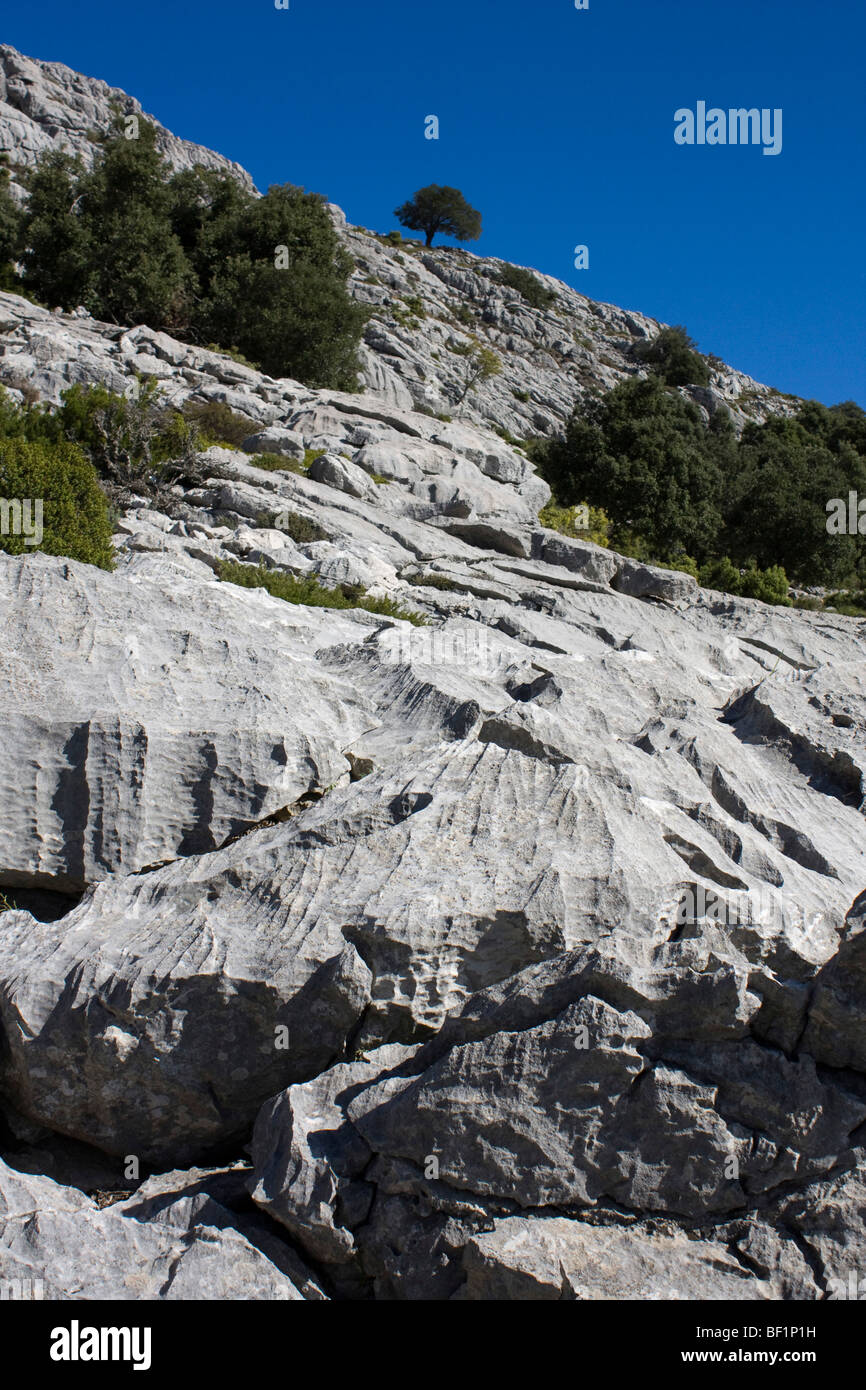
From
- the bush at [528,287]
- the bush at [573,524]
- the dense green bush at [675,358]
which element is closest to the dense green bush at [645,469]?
the bush at [573,524]

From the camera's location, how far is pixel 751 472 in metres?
46.8

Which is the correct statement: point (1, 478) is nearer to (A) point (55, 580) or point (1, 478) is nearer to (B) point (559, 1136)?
(A) point (55, 580)

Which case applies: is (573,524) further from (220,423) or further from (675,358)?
(675,358)

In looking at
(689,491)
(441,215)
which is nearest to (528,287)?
(441,215)

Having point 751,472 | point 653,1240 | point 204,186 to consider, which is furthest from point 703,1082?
point 204,186

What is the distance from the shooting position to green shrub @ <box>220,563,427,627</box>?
14.3 meters

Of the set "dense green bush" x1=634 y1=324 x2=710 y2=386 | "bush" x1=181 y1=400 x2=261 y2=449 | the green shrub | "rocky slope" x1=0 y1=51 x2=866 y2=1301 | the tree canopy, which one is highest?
the tree canopy

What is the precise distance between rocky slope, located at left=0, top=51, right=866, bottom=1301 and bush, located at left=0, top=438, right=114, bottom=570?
72.2 inches

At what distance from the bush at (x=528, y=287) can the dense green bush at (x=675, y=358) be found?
32.6 feet

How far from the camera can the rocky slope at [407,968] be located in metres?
5.23

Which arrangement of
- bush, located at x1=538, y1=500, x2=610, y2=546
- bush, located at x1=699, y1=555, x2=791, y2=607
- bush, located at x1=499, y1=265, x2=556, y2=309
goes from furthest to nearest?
bush, located at x1=499, y1=265, x2=556, y2=309 < bush, located at x1=699, y1=555, x2=791, y2=607 < bush, located at x1=538, y1=500, x2=610, y2=546

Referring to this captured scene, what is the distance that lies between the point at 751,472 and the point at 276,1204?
4670 centimetres

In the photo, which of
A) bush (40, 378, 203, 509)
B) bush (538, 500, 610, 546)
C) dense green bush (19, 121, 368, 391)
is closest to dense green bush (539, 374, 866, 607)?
bush (538, 500, 610, 546)

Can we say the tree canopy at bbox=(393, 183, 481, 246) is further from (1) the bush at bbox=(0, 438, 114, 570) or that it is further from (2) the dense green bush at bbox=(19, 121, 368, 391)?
(1) the bush at bbox=(0, 438, 114, 570)
